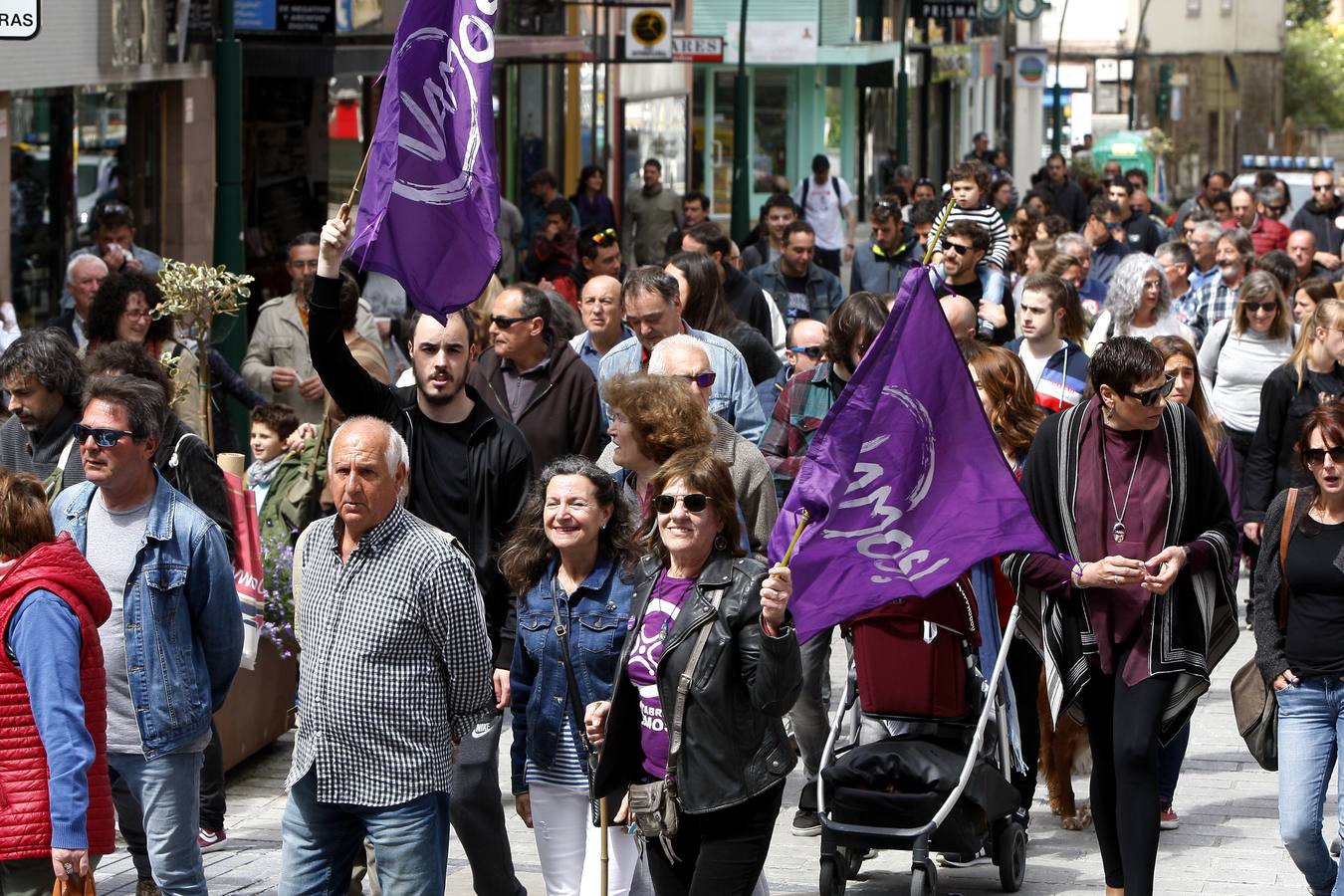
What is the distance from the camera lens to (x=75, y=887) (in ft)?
19.1

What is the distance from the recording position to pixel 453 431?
24.0 feet

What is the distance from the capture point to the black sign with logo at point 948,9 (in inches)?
1837

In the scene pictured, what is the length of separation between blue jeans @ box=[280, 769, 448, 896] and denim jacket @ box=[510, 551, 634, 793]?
512mm

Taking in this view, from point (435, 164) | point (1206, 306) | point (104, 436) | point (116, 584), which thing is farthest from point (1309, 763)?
point (1206, 306)

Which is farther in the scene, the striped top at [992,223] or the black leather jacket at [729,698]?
the striped top at [992,223]

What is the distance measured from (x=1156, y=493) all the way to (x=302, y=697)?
280cm

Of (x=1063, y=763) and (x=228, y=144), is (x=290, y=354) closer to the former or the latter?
(x=228, y=144)

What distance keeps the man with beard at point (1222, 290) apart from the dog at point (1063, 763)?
643 cm

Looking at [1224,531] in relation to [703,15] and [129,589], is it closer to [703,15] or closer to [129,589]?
[129,589]

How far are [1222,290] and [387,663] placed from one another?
10179 millimetres

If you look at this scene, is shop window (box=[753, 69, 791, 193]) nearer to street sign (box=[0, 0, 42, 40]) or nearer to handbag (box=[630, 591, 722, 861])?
street sign (box=[0, 0, 42, 40])

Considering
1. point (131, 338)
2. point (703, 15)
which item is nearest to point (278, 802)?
point (131, 338)

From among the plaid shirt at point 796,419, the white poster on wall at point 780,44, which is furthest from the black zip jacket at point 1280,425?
the white poster on wall at point 780,44

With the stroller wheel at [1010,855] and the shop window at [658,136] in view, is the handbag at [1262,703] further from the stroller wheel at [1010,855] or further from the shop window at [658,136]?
the shop window at [658,136]
